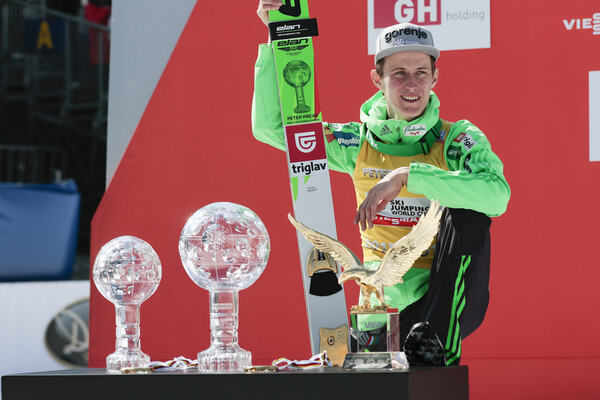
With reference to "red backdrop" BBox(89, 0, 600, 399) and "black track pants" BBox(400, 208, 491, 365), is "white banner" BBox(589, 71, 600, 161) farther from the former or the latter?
"black track pants" BBox(400, 208, 491, 365)

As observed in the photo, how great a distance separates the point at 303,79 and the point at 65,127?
5.78 meters

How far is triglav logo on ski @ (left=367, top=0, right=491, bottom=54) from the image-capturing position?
128 inches

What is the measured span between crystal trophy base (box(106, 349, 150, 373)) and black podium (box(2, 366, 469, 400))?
99 mm

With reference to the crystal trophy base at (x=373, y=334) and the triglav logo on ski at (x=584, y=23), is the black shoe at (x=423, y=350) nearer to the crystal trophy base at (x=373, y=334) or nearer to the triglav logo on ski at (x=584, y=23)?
the crystal trophy base at (x=373, y=334)

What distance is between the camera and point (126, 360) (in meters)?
1.62

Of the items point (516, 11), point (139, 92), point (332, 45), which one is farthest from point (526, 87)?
point (139, 92)

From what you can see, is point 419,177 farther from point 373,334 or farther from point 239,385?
point 239,385

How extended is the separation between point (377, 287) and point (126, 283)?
48cm

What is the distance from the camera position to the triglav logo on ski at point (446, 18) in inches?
128

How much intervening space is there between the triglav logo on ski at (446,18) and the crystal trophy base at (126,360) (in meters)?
1.99

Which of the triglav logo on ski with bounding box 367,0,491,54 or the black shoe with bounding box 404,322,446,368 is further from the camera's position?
the triglav logo on ski with bounding box 367,0,491,54

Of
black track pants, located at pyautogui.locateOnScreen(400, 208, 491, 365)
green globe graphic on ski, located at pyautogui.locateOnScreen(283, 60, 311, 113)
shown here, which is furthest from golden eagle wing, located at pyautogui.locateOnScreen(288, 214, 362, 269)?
green globe graphic on ski, located at pyautogui.locateOnScreen(283, 60, 311, 113)

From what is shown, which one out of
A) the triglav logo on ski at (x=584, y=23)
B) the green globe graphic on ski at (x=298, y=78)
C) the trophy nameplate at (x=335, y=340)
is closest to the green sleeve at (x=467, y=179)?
the trophy nameplate at (x=335, y=340)

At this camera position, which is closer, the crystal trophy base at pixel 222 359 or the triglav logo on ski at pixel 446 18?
the crystal trophy base at pixel 222 359
